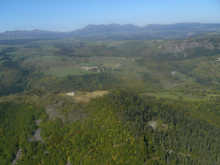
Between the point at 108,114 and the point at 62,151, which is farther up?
the point at 108,114

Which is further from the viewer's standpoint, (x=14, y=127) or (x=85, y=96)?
(x=85, y=96)

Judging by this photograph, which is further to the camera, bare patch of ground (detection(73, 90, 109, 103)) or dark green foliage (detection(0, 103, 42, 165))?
bare patch of ground (detection(73, 90, 109, 103))

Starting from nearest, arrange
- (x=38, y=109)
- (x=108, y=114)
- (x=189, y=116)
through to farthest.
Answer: (x=108, y=114)
(x=38, y=109)
(x=189, y=116)

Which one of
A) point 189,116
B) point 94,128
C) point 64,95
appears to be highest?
point 64,95

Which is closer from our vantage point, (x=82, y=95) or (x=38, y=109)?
(x=38, y=109)

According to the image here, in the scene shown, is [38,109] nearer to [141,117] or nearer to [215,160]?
[141,117]

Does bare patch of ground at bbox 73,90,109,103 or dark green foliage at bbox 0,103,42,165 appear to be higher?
bare patch of ground at bbox 73,90,109,103

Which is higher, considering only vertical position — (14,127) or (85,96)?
(85,96)

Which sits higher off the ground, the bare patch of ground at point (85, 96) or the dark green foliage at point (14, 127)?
the bare patch of ground at point (85, 96)

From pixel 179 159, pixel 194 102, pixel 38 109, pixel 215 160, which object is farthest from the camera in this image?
pixel 194 102

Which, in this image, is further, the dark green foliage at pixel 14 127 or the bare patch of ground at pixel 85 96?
the bare patch of ground at pixel 85 96

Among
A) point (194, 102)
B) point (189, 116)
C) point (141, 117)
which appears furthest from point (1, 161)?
point (194, 102)
